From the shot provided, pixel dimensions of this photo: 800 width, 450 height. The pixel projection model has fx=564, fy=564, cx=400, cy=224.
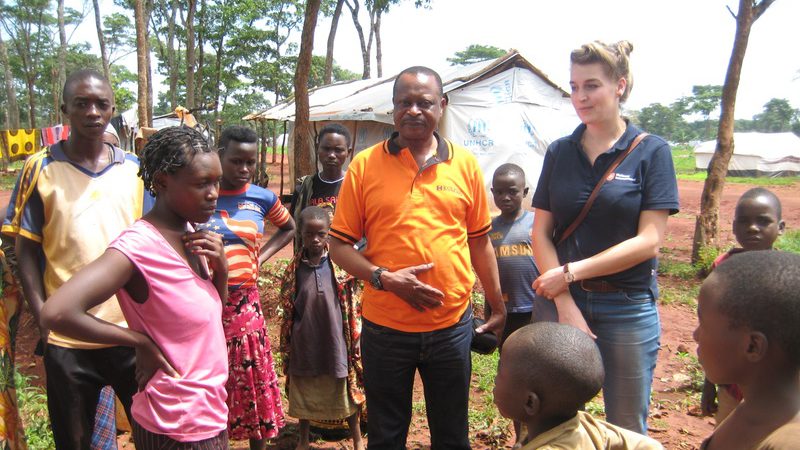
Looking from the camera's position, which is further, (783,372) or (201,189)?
(201,189)

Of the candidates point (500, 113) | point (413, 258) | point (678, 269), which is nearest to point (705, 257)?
point (678, 269)

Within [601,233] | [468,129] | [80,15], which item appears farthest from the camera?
[80,15]

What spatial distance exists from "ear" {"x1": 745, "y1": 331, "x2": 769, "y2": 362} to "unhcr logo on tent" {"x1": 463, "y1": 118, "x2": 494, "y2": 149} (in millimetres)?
9579

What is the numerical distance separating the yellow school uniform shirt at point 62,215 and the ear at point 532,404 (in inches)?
68.8

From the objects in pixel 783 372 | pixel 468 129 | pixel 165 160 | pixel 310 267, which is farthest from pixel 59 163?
pixel 468 129

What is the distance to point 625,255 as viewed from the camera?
201 centimetres

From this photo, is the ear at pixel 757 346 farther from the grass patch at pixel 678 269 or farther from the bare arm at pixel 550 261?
the grass patch at pixel 678 269

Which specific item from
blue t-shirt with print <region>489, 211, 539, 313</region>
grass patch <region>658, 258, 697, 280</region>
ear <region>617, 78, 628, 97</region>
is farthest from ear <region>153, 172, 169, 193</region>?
grass patch <region>658, 258, 697, 280</region>

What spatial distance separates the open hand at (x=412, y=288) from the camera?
218cm

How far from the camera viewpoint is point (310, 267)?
3.44 metres

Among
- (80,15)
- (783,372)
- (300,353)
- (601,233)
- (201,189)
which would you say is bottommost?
(300,353)

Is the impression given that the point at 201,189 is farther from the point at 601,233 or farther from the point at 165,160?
the point at 601,233

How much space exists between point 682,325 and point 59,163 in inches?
228

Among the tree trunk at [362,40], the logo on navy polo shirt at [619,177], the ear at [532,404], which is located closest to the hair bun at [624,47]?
the logo on navy polo shirt at [619,177]
